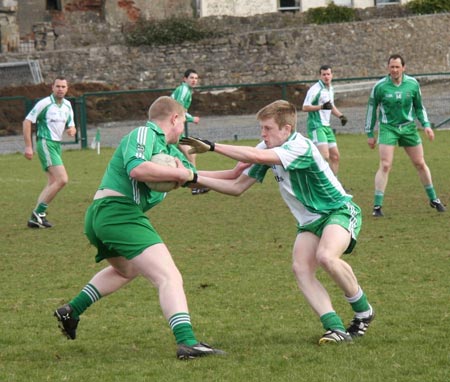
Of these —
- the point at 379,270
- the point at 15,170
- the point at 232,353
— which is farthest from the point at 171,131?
the point at 15,170

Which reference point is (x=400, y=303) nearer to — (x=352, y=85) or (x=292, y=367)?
(x=292, y=367)

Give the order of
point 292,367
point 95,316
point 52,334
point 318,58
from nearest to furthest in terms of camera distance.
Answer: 1. point 292,367
2. point 52,334
3. point 95,316
4. point 318,58

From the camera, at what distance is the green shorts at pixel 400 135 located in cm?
1516

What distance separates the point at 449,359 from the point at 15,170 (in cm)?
1990

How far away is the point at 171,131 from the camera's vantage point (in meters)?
7.54

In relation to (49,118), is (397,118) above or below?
below

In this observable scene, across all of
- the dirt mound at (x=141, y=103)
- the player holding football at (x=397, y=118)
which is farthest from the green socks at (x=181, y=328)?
the dirt mound at (x=141, y=103)

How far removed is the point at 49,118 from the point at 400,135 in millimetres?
5057

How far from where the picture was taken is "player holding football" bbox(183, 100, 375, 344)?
7.65 metres

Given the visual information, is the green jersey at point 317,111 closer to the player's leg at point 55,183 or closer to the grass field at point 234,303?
the grass field at point 234,303

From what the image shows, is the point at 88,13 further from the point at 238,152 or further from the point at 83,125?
the point at 238,152

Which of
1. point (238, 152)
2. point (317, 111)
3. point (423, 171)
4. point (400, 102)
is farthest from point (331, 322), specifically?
point (317, 111)

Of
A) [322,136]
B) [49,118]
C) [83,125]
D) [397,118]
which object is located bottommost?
[83,125]

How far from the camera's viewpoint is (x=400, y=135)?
49.8ft
